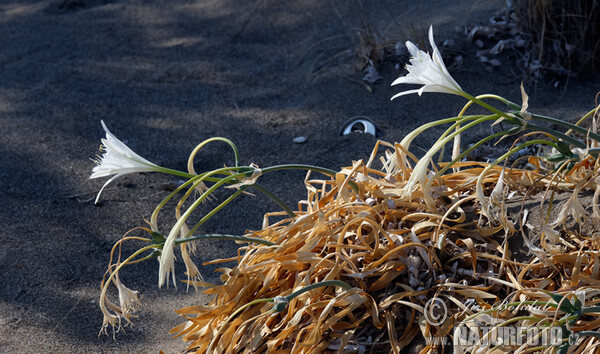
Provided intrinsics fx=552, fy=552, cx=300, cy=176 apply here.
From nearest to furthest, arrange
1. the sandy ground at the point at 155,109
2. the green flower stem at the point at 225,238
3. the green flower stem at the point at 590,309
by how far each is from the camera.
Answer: the green flower stem at the point at 590,309, the green flower stem at the point at 225,238, the sandy ground at the point at 155,109

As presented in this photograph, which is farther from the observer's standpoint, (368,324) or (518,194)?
(518,194)

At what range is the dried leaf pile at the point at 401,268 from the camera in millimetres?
1185

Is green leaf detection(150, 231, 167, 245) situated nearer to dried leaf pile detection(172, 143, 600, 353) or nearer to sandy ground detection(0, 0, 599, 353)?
dried leaf pile detection(172, 143, 600, 353)

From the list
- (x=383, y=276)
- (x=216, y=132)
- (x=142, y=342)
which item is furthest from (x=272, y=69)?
(x=383, y=276)

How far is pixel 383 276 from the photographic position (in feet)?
4.15

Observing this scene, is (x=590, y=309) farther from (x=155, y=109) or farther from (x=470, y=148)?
(x=155, y=109)

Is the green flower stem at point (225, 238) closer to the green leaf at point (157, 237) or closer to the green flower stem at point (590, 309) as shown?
the green leaf at point (157, 237)

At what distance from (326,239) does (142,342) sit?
0.70 metres

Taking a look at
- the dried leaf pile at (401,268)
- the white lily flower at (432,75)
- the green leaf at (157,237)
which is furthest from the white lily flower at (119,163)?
the white lily flower at (432,75)

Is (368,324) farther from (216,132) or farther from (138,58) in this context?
(138,58)

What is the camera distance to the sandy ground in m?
1.91

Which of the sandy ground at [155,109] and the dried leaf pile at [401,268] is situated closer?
the dried leaf pile at [401,268]

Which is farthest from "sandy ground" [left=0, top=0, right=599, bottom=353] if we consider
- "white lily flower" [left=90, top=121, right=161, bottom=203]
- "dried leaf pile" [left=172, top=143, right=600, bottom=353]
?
"white lily flower" [left=90, top=121, right=161, bottom=203]

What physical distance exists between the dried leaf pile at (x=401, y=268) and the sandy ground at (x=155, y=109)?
44cm
